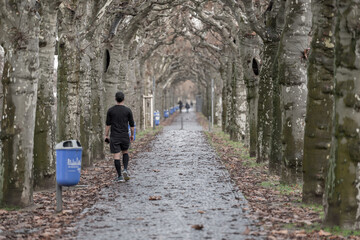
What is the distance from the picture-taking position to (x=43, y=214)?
938cm

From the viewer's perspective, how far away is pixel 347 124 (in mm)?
7664

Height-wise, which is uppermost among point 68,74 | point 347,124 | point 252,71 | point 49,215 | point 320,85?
point 252,71

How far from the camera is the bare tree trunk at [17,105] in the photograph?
9797 mm

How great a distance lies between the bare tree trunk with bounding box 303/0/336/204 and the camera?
970 centimetres

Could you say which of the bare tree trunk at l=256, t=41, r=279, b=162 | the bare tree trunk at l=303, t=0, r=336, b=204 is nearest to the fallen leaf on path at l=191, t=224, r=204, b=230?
the bare tree trunk at l=303, t=0, r=336, b=204

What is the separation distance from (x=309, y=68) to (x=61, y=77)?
671cm

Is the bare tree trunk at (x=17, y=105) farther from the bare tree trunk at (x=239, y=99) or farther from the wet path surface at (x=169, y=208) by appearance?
the bare tree trunk at (x=239, y=99)

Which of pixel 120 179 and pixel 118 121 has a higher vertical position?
pixel 118 121

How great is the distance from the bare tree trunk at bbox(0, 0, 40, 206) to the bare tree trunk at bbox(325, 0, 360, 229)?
4866mm

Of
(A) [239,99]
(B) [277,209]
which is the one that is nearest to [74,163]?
(B) [277,209]

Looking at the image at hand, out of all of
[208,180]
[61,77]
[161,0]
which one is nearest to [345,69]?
[208,180]

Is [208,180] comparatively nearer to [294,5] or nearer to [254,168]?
[254,168]

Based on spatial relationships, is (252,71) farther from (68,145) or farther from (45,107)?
(68,145)

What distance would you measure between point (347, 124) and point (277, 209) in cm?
252
